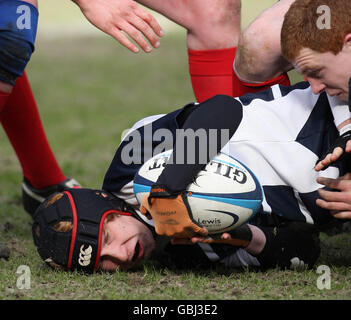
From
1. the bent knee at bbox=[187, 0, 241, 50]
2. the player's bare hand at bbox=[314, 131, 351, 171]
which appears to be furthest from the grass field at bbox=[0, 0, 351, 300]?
the bent knee at bbox=[187, 0, 241, 50]

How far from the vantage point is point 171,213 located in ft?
8.55

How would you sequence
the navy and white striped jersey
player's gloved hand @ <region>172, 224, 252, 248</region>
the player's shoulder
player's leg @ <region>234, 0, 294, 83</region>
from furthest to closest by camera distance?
player's leg @ <region>234, 0, 294, 83</region>
the player's shoulder
the navy and white striped jersey
player's gloved hand @ <region>172, 224, 252, 248</region>

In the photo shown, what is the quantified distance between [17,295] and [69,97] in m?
6.33

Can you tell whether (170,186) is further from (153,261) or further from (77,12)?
(77,12)

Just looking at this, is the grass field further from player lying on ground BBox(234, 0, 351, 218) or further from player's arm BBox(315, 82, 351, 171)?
player's arm BBox(315, 82, 351, 171)

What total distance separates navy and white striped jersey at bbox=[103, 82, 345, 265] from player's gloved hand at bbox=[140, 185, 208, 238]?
0.37m

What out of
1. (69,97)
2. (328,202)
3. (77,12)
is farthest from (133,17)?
(77,12)

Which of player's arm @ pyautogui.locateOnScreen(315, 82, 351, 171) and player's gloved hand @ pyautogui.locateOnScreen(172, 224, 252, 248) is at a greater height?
player's arm @ pyautogui.locateOnScreen(315, 82, 351, 171)

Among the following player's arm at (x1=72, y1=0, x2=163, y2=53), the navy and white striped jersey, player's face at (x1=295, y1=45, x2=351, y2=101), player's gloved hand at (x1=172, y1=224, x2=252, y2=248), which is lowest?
player's gloved hand at (x1=172, y1=224, x2=252, y2=248)

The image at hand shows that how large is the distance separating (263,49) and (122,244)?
1.16 metres

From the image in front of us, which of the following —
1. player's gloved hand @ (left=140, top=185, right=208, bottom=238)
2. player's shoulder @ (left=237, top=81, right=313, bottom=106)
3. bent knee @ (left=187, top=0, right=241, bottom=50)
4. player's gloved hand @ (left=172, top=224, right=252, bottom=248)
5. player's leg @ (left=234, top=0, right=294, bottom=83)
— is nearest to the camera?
player's gloved hand @ (left=140, top=185, right=208, bottom=238)

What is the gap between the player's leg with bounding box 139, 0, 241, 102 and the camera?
363cm

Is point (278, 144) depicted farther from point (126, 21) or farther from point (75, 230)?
point (75, 230)
